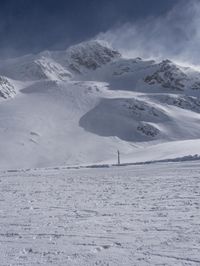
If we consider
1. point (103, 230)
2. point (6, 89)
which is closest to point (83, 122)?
point (6, 89)

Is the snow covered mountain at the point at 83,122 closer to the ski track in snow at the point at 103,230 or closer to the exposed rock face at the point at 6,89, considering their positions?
the exposed rock face at the point at 6,89

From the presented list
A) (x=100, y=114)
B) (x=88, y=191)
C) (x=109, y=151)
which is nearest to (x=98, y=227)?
(x=88, y=191)

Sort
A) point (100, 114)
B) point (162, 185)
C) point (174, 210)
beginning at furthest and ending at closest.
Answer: point (100, 114)
point (162, 185)
point (174, 210)

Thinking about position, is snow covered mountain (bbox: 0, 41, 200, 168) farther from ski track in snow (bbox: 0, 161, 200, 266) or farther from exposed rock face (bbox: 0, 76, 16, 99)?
ski track in snow (bbox: 0, 161, 200, 266)

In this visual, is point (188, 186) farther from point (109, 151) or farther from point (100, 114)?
point (100, 114)

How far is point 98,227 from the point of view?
39.5ft

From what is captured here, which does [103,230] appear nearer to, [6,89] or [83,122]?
[83,122]

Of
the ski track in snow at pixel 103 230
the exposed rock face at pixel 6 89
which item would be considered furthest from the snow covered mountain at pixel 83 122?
the ski track in snow at pixel 103 230

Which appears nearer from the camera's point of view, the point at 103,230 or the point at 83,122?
A: the point at 103,230

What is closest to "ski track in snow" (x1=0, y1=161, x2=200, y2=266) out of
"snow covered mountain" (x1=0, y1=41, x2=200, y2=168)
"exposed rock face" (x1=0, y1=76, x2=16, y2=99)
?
"snow covered mountain" (x1=0, y1=41, x2=200, y2=168)

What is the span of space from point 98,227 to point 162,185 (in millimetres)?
11033

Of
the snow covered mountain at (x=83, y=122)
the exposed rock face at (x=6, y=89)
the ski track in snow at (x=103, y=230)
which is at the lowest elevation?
the ski track in snow at (x=103, y=230)

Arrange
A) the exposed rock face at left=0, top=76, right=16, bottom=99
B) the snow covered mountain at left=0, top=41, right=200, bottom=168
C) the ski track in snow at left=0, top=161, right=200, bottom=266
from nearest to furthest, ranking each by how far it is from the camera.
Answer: the ski track in snow at left=0, top=161, right=200, bottom=266 → the snow covered mountain at left=0, top=41, right=200, bottom=168 → the exposed rock face at left=0, top=76, right=16, bottom=99

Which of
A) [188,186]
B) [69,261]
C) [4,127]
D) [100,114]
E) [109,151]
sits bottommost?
[69,261]
